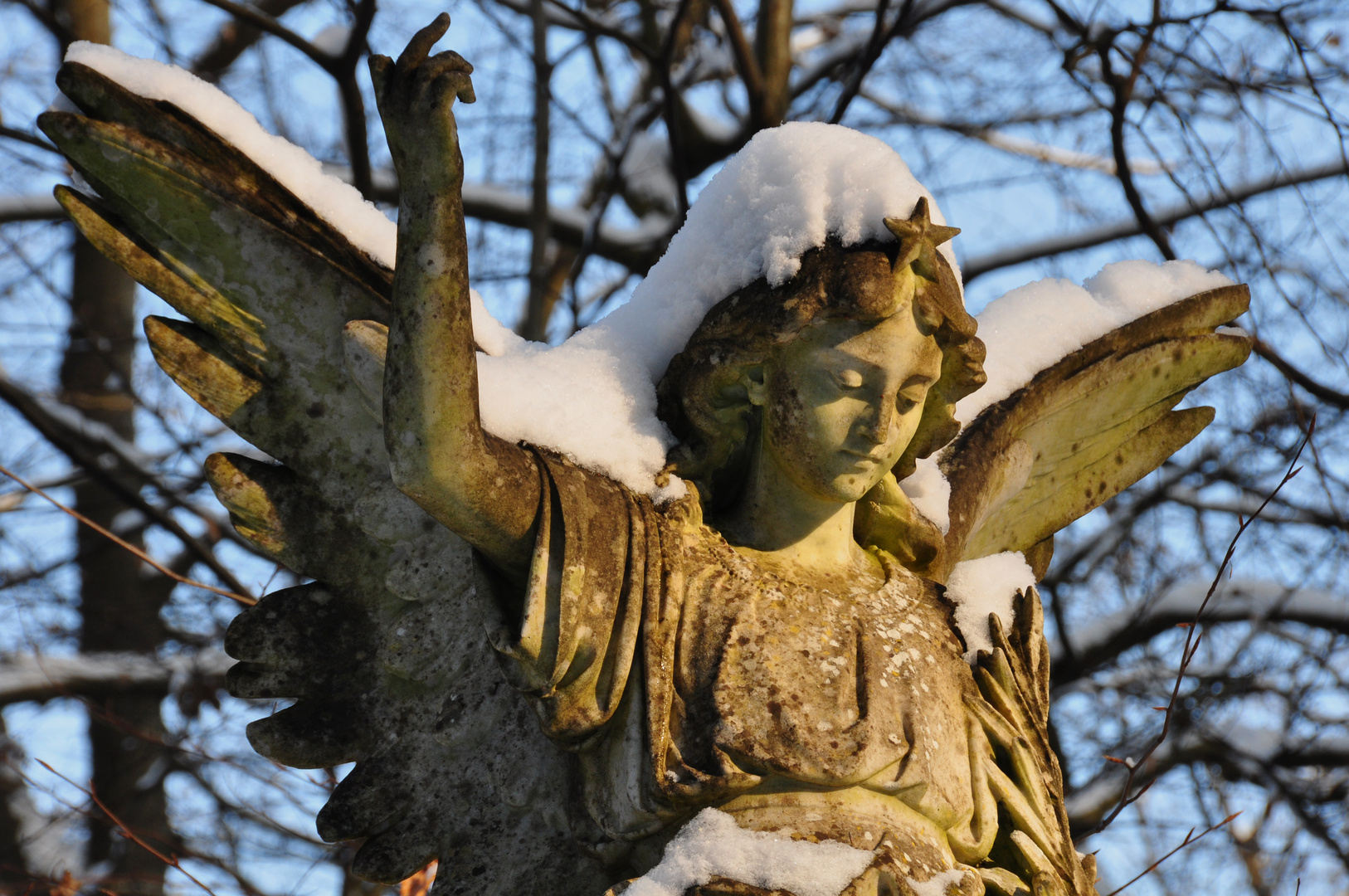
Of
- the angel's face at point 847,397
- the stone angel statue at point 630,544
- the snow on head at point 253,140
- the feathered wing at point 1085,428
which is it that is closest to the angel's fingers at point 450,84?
the stone angel statue at point 630,544

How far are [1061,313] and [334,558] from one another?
152 centimetres

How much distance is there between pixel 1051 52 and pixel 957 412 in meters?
3.52

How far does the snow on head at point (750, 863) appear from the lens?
2014 millimetres

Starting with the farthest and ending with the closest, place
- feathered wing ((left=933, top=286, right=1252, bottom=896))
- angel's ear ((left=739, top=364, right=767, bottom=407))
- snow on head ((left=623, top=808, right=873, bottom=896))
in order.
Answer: feathered wing ((left=933, top=286, right=1252, bottom=896)) → angel's ear ((left=739, top=364, right=767, bottom=407)) → snow on head ((left=623, top=808, right=873, bottom=896))

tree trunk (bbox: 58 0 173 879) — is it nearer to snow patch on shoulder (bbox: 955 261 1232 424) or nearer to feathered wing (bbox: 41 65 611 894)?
feathered wing (bbox: 41 65 611 894)

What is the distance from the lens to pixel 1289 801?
551cm

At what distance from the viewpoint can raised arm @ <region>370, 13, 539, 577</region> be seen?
5.94ft

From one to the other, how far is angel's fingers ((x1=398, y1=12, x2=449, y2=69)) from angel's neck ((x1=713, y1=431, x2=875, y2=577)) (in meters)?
0.92

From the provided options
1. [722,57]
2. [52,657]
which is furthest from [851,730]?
[722,57]

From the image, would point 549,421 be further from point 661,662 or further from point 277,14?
point 277,14

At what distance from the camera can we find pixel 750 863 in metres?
2.04

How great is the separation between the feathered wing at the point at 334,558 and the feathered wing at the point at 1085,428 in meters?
0.96

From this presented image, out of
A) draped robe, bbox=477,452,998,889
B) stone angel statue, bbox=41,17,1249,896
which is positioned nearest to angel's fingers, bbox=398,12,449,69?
stone angel statue, bbox=41,17,1249,896

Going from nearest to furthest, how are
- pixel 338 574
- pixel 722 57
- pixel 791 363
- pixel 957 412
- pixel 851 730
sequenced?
1. pixel 851 730
2. pixel 791 363
3. pixel 338 574
4. pixel 957 412
5. pixel 722 57
